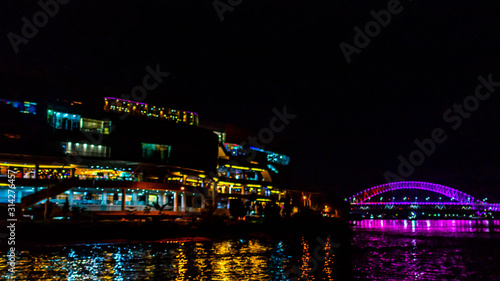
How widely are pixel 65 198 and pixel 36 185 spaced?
12.4ft

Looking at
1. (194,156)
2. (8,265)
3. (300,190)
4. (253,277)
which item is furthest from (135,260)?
(300,190)

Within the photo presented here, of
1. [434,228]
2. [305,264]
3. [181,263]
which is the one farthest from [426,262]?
[434,228]

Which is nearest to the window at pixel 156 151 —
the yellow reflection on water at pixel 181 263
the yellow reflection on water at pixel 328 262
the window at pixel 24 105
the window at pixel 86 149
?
the window at pixel 86 149

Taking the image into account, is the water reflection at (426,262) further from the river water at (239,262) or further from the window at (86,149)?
the window at (86,149)

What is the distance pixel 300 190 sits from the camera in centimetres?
11306

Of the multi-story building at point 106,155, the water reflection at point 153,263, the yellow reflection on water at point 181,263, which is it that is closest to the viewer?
the water reflection at point 153,263

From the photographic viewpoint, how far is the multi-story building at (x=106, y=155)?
199 ft

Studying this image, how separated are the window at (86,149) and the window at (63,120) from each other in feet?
7.30

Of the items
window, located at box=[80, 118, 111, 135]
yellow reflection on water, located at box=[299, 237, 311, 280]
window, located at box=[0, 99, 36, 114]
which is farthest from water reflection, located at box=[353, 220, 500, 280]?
window, located at box=[0, 99, 36, 114]

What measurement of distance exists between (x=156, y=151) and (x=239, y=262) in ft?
119

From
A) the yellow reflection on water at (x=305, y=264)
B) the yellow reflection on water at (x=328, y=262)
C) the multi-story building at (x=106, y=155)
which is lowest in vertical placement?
the yellow reflection on water at (x=328, y=262)

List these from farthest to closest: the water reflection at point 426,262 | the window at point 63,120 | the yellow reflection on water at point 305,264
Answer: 1. the window at point 63,120
2. the water reflection at point 426,262
3. the yellow reflection on water at point 305,264

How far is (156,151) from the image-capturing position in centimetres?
6969

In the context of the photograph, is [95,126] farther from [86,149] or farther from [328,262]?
[328,262]
